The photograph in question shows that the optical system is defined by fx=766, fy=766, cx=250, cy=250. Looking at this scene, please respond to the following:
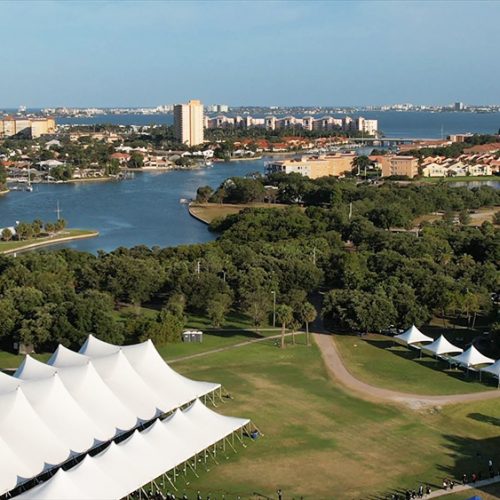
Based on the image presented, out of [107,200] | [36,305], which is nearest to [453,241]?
[36,305]

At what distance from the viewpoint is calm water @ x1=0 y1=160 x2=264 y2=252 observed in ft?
173

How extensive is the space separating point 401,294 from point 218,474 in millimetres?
13251

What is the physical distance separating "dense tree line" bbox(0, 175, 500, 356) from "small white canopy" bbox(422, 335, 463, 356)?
6.79ft

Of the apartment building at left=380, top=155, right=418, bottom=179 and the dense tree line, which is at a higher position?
the apartment building at left=380, top=155, right=418, bottom=179

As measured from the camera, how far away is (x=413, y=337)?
25859mm

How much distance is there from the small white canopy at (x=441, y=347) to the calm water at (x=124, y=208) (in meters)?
27.2

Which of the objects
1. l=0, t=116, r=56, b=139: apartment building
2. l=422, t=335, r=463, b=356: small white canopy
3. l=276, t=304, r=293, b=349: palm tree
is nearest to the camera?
l=422, t=335, r=463, b=356: small white canopy

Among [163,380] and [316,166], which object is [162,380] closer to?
[163,380]

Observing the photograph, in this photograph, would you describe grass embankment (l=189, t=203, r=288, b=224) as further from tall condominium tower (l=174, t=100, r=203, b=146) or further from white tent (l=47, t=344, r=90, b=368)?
tall condominium tower (l=174, t=100, r=203, b=146)

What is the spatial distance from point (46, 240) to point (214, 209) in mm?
17936

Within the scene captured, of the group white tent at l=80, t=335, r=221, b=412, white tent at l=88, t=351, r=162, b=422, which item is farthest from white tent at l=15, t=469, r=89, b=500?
white tent at l=80, t=335, r=221, b=412

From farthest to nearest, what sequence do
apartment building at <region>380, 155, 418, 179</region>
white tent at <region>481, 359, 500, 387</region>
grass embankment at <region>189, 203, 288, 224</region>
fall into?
1. apartment building at <region>380, 155, 418, 179</region>
2. grass embankment at <region>189, 203, 288, 224</region>
3. white tent at <region>481, 359, 500, 387</region>

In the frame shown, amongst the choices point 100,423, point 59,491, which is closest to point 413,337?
point 100,423

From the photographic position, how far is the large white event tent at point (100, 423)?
1476 cm
